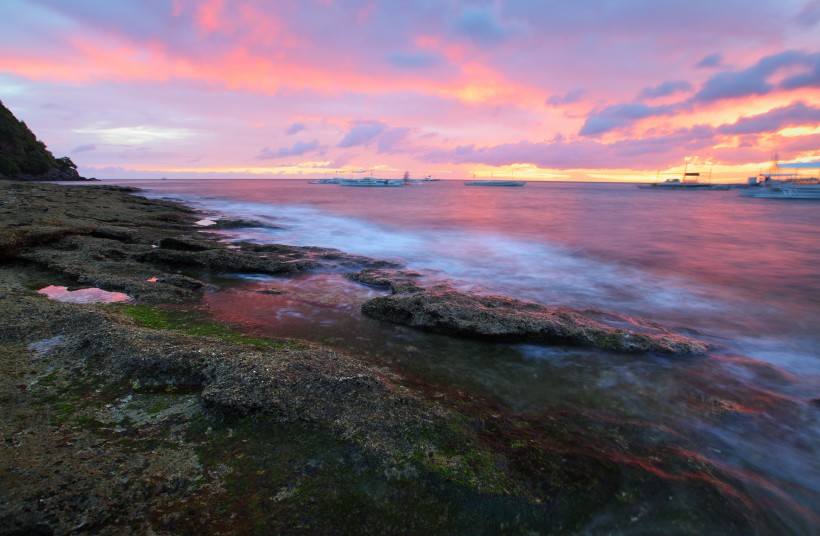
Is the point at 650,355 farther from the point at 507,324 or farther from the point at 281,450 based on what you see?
the point at 281,450

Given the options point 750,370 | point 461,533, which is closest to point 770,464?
point 750,370

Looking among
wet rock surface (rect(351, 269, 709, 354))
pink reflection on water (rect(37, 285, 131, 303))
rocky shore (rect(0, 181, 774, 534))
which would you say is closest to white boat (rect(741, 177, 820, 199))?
wet rock surface (rect(351, 269, 709, 354))

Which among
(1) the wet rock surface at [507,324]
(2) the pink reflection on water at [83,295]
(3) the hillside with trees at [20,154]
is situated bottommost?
(1) the wet rock surface at [507,324]

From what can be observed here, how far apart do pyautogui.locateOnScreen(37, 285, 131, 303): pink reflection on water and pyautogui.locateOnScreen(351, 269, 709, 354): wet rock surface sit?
3.88 meters

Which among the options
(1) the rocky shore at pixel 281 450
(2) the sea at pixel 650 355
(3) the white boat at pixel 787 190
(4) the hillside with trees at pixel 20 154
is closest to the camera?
(1) the rocky shore at pixel 281 450

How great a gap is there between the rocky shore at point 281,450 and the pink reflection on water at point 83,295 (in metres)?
0.96

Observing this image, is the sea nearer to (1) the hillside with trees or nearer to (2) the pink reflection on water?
(2) the pink reflection on water

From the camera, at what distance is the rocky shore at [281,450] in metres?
2.39

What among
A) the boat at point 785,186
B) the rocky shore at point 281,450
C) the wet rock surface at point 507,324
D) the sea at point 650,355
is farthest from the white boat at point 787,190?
the rocky shore at point 281,450

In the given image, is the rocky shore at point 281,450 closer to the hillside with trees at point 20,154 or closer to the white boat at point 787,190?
the white boat at point 787,190

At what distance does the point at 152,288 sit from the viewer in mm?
6699

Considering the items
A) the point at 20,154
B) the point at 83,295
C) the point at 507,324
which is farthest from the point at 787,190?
the point at 20,154

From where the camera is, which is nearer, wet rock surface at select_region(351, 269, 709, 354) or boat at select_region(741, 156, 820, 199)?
wet rock surface at select_region(351, 269, 709, 354)

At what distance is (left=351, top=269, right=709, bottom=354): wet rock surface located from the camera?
18.7 ft
